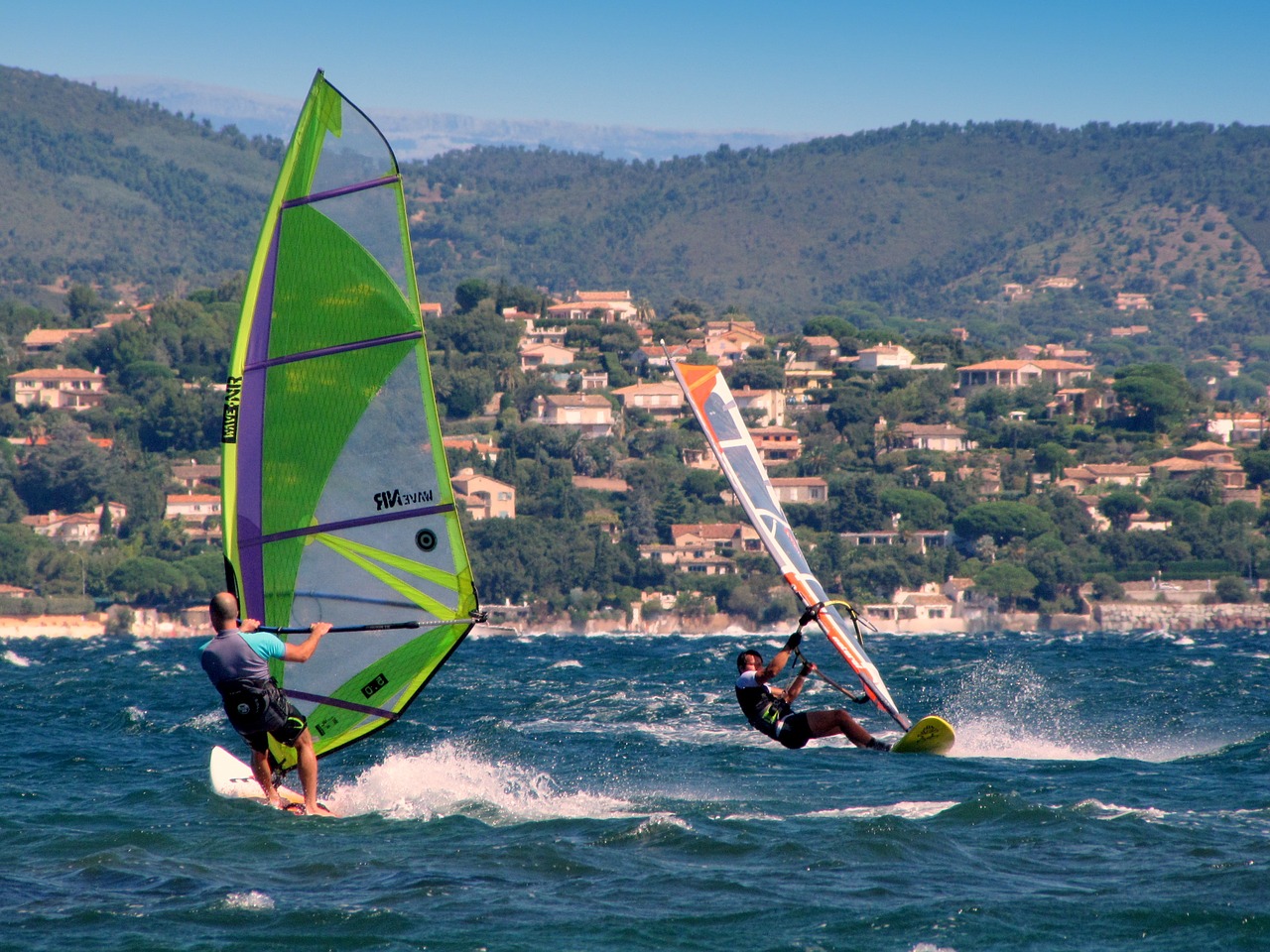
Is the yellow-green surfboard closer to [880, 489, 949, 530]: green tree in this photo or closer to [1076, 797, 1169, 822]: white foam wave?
[1076, 797, 1169, 822]: white foam wave

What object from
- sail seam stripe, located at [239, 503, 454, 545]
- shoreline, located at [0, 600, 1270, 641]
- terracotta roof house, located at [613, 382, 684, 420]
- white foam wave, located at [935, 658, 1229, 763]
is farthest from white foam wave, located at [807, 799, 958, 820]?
terracotta roof house, located at [613, 382, 684, 420]

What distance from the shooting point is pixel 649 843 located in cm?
1145

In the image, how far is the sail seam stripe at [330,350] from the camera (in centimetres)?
1180

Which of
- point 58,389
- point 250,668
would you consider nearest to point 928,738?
point 250,668

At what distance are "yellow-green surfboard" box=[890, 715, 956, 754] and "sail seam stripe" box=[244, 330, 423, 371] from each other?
599 cm

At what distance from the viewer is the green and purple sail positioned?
11.8 m

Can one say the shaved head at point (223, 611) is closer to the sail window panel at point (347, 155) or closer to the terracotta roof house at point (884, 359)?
the sail window panel at point (347, 155)

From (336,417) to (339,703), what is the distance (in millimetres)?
2019

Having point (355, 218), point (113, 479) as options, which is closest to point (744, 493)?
point (355, 218)

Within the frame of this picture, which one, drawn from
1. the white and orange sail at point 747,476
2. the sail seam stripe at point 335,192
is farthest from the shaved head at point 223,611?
the white and orange sail at point 747,476

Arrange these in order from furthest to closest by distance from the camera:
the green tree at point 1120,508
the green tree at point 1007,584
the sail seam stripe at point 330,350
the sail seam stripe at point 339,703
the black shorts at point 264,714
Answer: the green tree at point 1120,508, the green tree at point 1007,584, the sail seam stripe at point 339,703, the sail seam stripe at point 330,350, the black shorts at point 264,714

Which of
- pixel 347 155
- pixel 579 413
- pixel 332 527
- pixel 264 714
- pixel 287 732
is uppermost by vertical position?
pixel 347 155

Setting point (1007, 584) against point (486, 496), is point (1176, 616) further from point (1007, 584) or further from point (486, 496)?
point (486, 496)

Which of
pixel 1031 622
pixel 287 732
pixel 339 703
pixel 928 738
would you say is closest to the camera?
pixel 287 732
